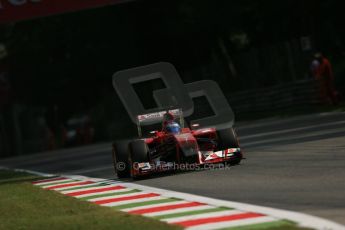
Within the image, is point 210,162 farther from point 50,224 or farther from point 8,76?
point 8,76

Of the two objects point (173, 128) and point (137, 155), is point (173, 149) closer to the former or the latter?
point (173, 128)

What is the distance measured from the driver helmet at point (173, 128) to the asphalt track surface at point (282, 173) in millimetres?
693

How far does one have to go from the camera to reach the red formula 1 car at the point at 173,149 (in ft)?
50.6

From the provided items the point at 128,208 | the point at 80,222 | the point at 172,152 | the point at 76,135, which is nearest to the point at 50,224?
the point at 80,222

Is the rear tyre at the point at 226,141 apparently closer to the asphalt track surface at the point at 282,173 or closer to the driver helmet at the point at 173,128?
the asphalt track surface at the point at 282,173

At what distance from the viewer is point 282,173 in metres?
13.9

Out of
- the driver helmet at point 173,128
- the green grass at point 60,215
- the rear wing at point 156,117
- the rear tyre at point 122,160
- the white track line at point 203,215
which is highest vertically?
the rear wing at point 156,117

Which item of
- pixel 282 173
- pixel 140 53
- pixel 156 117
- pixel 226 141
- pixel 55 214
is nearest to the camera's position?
pixel 55 214

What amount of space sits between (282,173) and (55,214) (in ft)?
12.1

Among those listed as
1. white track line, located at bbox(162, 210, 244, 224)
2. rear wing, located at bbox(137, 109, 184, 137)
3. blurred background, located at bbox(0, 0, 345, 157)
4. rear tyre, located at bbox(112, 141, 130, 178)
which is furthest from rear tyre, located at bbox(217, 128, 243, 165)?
blurred background, located at bbox(0, 0, 345, 157)

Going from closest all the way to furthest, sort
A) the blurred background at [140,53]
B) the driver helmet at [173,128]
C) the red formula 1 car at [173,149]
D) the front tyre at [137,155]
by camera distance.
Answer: the red formula 1 car at [173,149] < the front tyre at [137,155] < the driver helmet at [173,128] < the blurred background at [140,53]

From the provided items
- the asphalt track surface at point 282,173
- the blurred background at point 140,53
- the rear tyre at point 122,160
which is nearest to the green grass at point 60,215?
the asphalt track surface at point 282,173

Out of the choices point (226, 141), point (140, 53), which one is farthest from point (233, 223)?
point (140, 53)

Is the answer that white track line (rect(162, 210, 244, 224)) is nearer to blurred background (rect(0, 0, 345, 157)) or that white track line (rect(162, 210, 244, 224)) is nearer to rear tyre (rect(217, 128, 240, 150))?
rear tyre (rect(217, 128, 240, 150))
